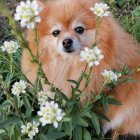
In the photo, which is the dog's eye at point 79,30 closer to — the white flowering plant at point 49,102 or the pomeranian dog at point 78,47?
the pomeranian dog at point 78,47


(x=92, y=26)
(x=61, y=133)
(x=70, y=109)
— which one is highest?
(x=92, y=26)

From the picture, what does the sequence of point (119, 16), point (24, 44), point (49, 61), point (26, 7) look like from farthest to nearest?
point (119, 16)
point (49, 61)
point (24, 44)
point (26, 7)

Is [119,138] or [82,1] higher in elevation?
[82,1]

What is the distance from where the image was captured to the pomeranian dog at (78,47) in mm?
1983

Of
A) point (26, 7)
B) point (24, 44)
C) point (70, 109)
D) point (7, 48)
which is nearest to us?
point (26, 7)

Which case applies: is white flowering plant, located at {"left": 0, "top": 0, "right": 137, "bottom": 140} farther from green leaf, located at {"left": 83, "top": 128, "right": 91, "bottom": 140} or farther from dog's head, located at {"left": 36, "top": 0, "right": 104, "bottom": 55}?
dog's head, located at {"left": 36, "top": 0, "right": 104, "bottom": 55}

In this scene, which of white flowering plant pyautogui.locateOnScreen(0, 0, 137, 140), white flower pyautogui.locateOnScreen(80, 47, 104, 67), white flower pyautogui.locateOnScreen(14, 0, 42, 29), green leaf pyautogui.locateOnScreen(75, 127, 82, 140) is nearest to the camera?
white flower pyautogui.locateOnScreen(14, 0, 42, 29)

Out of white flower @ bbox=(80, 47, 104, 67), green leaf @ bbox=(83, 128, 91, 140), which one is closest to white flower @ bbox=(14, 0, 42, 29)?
white flower @ bbox=(80, 47, 104, 67)

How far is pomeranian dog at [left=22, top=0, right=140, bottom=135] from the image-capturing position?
198cm

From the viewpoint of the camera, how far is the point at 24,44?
141 centimetres

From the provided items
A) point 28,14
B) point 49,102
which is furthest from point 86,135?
point 28,14

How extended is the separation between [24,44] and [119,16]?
7.66 ft

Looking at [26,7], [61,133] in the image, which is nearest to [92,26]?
[61,133]

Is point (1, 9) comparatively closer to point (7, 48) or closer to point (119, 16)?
point (7, 48)
